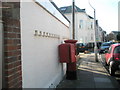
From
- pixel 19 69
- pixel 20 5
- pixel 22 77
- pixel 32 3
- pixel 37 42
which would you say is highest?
pixel 32 3

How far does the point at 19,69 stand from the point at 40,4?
2236mm

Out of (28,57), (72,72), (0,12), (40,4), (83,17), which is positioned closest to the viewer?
(0,12)

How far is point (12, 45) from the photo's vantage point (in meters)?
2.56

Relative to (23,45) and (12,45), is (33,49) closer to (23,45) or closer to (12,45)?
(23,45)

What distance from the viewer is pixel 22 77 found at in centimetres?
303

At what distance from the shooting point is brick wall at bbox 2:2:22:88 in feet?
7.96

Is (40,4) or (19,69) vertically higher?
(40,4)

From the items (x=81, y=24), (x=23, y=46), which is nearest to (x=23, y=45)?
(x=23, y=46)

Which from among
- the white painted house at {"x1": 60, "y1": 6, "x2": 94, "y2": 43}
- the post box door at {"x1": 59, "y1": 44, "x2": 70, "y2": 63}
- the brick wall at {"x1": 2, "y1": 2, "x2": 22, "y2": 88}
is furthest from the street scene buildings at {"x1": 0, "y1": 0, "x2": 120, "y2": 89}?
the white painted house at {"x1": 60, "y1": 6, "x2": 94, "y2": 43}

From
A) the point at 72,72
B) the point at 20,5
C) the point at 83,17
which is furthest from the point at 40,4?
the point at 83,17

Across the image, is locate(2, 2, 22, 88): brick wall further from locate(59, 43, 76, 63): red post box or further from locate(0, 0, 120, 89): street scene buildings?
locate(59, 43, 76, 63): red post box

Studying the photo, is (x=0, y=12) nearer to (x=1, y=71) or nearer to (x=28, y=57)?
(x=1, y=71)

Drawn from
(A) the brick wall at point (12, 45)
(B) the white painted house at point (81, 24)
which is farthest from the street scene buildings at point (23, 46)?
(B) the white painted house at point (81, 24)

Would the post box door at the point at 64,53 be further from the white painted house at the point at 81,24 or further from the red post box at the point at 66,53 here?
the white painted house at the point at 81,24
